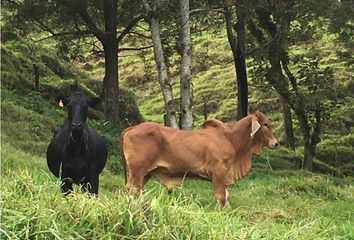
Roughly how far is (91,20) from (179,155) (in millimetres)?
13347

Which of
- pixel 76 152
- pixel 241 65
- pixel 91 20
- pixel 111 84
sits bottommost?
pixel 76 152

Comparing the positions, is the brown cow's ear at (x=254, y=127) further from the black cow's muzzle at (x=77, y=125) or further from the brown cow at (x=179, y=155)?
the black cow's muzzle at (x=77, y=125)

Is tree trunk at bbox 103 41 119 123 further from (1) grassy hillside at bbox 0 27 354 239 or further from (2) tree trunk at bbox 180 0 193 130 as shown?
(2) tree trunk at bbox 180 0 193 130

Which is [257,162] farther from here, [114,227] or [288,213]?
[114,227]

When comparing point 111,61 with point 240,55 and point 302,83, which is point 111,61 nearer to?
point 240,55

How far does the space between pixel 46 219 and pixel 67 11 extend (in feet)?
58.6

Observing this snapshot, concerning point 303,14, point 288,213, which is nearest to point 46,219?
point 288,213

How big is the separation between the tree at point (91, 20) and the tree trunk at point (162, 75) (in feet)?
17.9

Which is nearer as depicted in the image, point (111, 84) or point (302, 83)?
point (302, 83)

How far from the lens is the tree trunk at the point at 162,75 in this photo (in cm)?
1584

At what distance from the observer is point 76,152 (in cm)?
999

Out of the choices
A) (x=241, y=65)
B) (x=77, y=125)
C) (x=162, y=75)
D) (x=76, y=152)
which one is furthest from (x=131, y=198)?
(x=241, y=65)

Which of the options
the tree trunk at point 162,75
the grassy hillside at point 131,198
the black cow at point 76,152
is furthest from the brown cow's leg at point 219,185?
the tree trunk at point 162,75

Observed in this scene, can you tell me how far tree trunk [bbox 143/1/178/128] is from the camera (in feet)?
52.0
